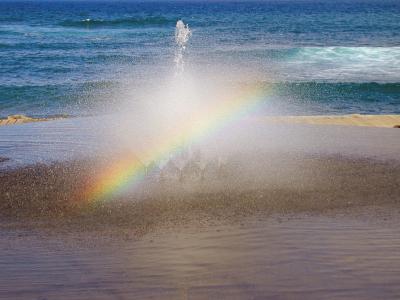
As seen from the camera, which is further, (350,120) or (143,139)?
(350,120)

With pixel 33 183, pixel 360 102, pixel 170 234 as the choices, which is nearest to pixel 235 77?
pixel 360 102

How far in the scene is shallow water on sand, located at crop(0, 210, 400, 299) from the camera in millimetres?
4797

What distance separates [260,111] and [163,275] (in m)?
10.6

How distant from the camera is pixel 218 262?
534 centimetres

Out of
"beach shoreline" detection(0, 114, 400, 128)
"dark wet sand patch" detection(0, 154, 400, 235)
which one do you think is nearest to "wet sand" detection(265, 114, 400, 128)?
"beach shoreline" detection(0, 114, 400, 128)

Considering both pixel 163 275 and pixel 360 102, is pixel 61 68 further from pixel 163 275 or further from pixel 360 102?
pixel 163 275

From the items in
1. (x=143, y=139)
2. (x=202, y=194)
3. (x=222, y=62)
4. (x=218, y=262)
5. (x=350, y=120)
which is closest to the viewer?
(x=218, y=262)

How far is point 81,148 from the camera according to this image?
32.5ft

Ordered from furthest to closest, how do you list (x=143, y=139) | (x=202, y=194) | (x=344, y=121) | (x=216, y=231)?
(x=344, y=121)
(x=143, y=139)
(x=202, y=194)
(x=216, y=231)

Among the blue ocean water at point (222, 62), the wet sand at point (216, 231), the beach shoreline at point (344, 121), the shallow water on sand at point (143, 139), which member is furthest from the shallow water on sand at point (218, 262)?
the blue ocean water at point (222, 62)

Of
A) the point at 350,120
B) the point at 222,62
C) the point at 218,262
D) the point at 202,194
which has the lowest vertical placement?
the point at 222,62

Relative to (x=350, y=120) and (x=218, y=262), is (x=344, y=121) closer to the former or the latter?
(x=350, y=120)

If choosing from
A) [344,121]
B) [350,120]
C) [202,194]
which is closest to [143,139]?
[202,194]

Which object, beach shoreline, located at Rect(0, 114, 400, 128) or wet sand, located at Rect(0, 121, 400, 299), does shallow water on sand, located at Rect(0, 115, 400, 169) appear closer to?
wet sand, located at Rect(0, 121, 400, 299)
